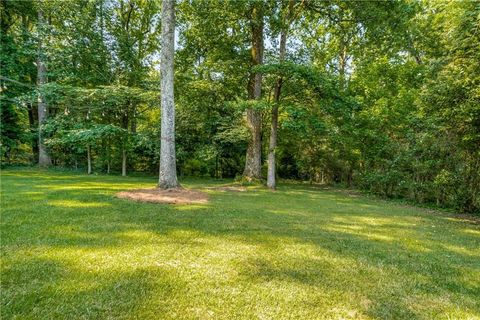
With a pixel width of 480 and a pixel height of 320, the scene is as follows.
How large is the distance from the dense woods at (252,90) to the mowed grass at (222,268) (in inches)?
174

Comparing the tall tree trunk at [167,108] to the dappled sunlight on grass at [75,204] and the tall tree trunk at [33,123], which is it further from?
the tall tree trunk at [33,123]

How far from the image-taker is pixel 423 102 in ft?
26.1

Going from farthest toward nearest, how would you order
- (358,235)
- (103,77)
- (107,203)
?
Answer: (103,77), (107,203), (358,235)

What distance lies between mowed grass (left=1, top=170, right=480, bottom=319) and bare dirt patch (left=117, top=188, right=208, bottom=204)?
4.86 ft

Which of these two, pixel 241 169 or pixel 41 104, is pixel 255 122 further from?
pixel 41 104

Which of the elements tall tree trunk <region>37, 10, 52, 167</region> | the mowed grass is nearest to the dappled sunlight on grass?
the mowed grass

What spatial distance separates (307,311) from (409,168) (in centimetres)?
1094

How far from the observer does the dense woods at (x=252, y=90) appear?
1131 cm

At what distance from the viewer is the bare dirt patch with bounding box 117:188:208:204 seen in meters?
7.46

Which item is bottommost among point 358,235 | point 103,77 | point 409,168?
point 358,235

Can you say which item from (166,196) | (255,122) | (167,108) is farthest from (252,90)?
(166,196)

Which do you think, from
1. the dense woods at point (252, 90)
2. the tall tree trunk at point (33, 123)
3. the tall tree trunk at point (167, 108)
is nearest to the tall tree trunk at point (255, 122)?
the dense woods at point (252, 90)

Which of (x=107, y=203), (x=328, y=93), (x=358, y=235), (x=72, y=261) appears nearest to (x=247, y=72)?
(x=328, y=93)

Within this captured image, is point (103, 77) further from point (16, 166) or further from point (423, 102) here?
point (423, 102)
